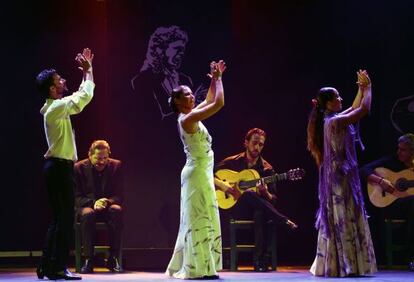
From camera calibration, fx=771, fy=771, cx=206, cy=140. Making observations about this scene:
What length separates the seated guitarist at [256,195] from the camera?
828 cm

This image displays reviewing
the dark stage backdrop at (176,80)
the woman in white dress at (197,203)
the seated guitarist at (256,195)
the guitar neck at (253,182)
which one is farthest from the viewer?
the dark stage backdrop at (176,80)

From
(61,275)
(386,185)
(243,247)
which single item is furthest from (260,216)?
(61,275)

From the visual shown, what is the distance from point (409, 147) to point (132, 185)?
A: 10.1 feet

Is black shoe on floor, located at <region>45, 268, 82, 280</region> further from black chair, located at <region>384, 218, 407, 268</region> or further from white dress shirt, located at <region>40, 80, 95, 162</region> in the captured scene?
black chair, located at <region>384, 218, 407, 268</region>

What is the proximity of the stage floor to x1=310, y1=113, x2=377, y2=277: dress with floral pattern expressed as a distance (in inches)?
5.7

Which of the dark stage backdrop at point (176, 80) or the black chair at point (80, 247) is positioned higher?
the dark stage backdrop at point (176, 80)

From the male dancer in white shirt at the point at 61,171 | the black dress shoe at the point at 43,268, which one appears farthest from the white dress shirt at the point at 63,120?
the black dress shoe at the point at 43,268

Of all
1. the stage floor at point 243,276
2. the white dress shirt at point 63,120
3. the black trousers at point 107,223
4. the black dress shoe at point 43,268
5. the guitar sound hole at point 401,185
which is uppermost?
the white dress shirt at point 63,120

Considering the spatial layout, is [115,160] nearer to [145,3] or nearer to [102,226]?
[102,226]

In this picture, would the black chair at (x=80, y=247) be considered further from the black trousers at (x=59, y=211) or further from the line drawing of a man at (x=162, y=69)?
the black trousers at (x=59, y=211)

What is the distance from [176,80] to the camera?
872 cm

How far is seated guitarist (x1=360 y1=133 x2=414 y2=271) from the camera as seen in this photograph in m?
8.23

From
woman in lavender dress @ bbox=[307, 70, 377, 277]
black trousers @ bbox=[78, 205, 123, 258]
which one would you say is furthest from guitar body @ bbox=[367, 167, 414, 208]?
black trousers @ bbox=[78, 205, 123, 258]

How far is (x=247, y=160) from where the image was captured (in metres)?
8.60
